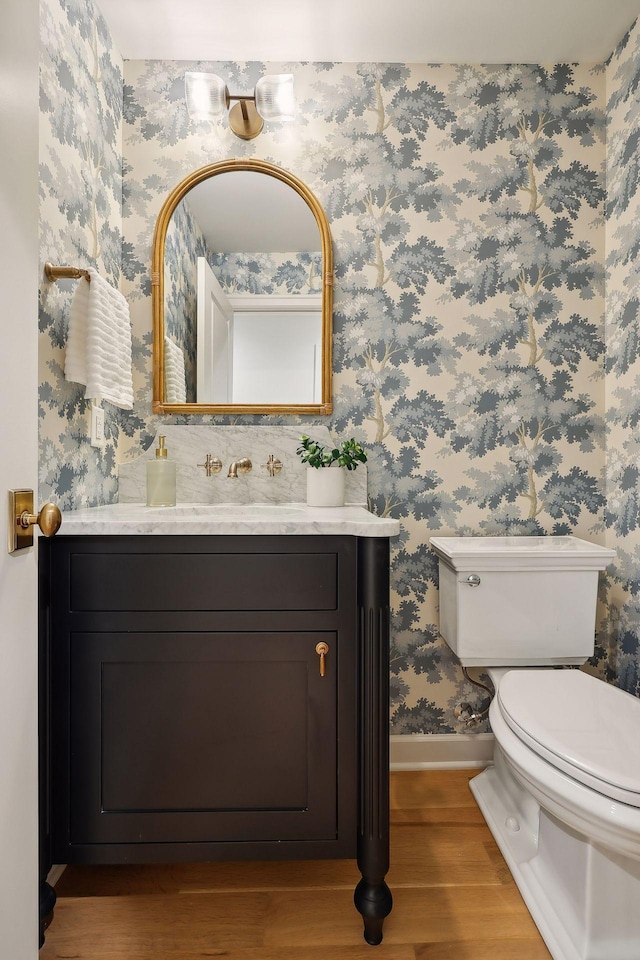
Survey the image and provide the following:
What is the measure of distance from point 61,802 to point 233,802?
37 cm

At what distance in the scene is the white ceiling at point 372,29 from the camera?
5.26 feet

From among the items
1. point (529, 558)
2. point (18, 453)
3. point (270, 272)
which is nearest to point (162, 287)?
point (270, 272)

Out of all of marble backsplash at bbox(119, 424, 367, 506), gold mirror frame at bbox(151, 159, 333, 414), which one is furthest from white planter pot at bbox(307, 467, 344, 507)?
gold mirror frame at bbox(151, 159, 333, 414)

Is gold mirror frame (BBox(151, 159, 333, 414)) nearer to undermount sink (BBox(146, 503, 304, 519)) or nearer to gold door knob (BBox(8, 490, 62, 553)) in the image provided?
undermount sink (BBox(146, 503, 304, 519))

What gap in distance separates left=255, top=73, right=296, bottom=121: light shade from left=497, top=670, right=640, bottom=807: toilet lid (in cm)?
180

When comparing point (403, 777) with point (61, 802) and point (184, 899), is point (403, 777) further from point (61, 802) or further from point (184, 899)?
point (61, 802)

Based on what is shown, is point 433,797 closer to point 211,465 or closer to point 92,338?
point 211,465

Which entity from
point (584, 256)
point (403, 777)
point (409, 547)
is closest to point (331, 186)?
point (584, 256)

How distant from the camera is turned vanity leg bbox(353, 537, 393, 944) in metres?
1.17

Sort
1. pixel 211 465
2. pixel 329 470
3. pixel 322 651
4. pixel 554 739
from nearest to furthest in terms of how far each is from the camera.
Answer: pixel 554 739
pixel 322 651
pixel 329 470
pixel 211 465

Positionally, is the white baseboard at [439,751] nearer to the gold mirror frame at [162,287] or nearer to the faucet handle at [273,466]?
the faucet handle at [273,466]

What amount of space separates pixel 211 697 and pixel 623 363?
5.17ft

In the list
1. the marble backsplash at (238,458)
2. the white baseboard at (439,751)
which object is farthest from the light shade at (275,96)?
the white baseboard at (439,751)

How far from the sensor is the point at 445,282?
6.04ft
